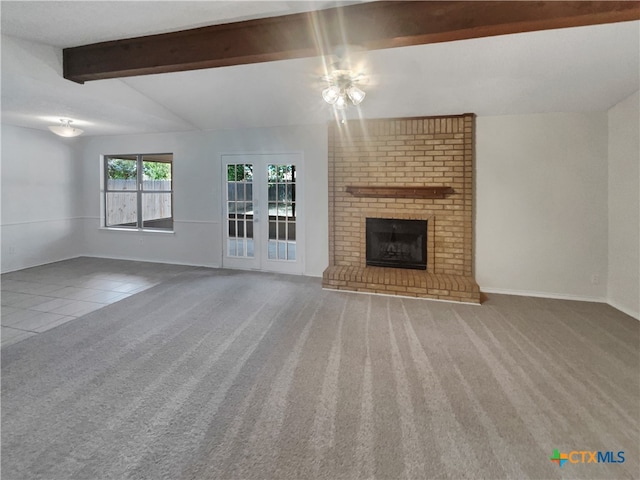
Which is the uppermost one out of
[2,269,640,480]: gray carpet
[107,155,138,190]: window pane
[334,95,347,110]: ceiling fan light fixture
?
[334,95,347,110]: ceiling fan light fixture

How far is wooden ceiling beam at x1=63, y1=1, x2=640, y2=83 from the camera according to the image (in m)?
2.21

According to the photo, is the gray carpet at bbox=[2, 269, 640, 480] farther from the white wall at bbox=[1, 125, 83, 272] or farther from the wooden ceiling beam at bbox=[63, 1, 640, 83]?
the white wall at bbox=[1, 125, 83, 272]

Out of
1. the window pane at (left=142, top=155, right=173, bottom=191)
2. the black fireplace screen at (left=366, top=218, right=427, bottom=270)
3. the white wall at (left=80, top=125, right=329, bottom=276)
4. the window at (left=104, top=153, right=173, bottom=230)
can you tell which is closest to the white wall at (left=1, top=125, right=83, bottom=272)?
the white wall at (left=80, top=125, right=329, bottom=276)

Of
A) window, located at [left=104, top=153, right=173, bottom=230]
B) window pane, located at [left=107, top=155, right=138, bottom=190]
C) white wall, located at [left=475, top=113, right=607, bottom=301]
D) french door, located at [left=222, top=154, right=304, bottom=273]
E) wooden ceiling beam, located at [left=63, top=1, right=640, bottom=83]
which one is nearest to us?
wooden ceiling beam, located at [left=63, top=1, right=640, bottom=83]

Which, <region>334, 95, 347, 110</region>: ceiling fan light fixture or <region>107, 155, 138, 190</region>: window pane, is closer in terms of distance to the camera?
<region>334, 95, 347, 110</region>: ceiling fan light fixture

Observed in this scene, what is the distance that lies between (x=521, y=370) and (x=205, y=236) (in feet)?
16.8

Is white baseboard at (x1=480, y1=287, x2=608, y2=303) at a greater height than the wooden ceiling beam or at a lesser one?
lesser

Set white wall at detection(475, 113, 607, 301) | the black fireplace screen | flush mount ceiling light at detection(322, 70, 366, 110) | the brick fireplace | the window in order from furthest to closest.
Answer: the window → the black fireplace screen → the brick fireplace → white wall at detection(475, 113, 607, 301) → flush mount ceiling light at detection(322, 70, 366, 110)

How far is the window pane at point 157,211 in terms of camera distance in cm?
952

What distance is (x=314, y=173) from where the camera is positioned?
5172 millimetres

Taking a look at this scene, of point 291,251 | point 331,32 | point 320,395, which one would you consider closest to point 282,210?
point 291,251

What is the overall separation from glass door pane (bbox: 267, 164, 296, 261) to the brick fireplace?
0.73m

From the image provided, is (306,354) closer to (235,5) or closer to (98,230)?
(235,5)

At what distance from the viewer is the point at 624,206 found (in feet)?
12.1
